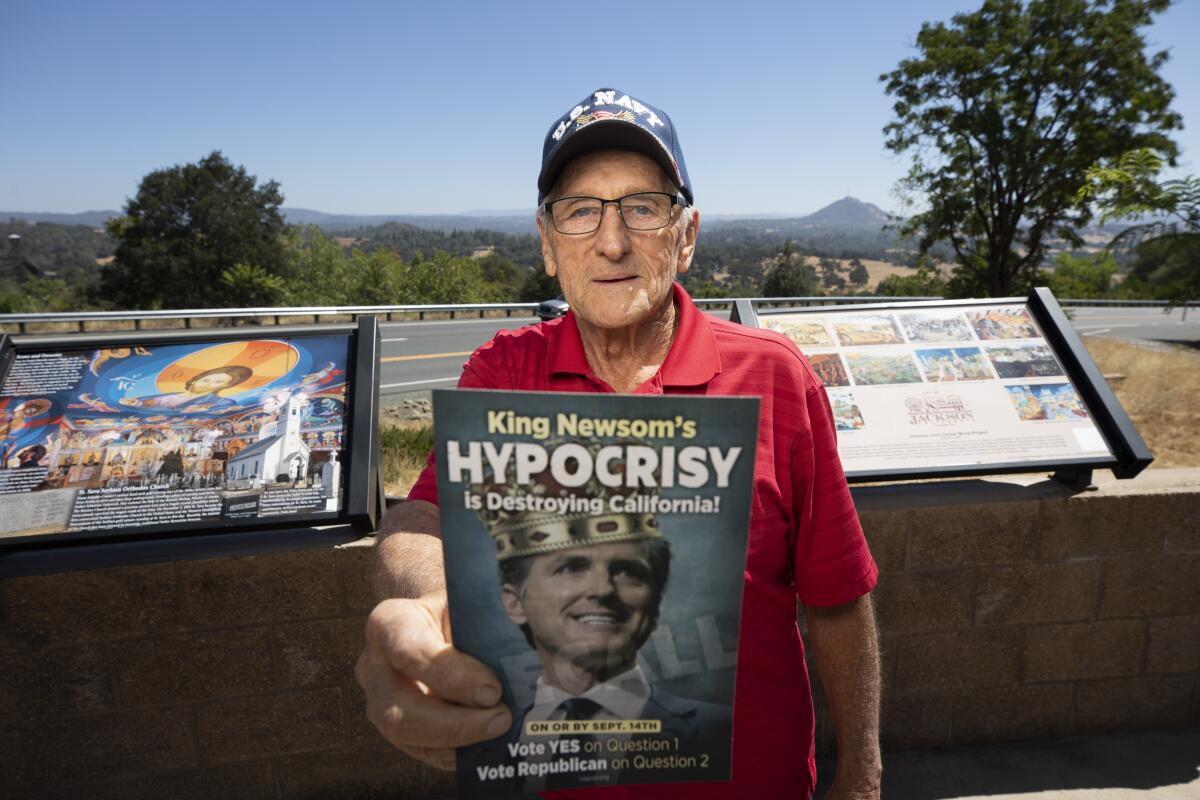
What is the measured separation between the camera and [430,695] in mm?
910

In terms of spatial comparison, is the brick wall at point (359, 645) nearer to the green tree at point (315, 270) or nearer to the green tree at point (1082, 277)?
the green tree at point (315, 270)

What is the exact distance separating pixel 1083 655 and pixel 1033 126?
18.5 meters

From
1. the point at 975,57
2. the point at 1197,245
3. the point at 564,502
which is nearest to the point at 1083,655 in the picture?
the point at 564,502

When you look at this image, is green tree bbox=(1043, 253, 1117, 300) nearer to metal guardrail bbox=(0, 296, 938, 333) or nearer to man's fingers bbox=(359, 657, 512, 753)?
metal guardrail bbox=(0, 296, 938, 333)

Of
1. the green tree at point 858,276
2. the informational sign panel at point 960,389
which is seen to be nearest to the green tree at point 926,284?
the informational sign panel at point 960,389

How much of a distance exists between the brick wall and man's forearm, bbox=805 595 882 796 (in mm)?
1198

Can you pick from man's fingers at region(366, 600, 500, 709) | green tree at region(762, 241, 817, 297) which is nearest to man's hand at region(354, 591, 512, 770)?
man's fingers at region(366, 600, 500, 709)

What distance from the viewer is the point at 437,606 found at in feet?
3.20

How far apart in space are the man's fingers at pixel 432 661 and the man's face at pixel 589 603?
76 mm

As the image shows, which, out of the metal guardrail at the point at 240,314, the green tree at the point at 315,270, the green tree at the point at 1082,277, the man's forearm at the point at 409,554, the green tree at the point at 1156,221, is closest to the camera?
the man's forearm at the point at 409,554

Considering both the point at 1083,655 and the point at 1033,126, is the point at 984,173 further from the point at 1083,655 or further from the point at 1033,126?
the point at 1083,655

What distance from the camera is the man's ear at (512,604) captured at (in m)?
0.88

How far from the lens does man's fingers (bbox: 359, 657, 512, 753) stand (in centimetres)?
89

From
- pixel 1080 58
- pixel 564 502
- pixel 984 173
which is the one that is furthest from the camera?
pixel 984 173
